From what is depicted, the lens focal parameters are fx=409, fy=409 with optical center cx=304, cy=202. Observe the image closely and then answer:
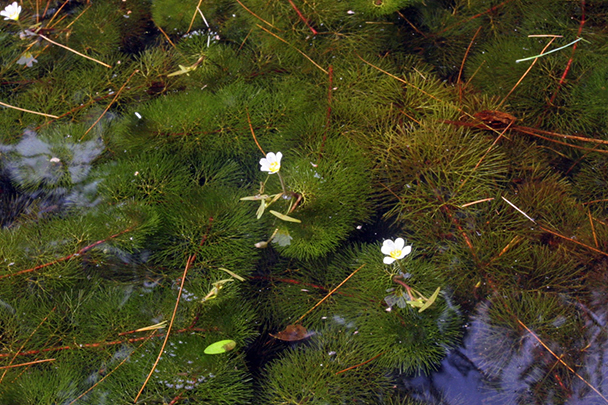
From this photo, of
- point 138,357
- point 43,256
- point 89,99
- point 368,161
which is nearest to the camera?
point 138,357

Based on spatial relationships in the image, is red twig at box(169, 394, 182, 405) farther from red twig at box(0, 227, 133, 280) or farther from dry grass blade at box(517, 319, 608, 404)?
dry grass blade at box(517, 319, 608, 404)

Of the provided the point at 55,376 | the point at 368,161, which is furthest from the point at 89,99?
the point at 368,161

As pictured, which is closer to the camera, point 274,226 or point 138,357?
point 138,357

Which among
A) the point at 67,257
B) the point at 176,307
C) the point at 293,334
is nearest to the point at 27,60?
the point at 67,257

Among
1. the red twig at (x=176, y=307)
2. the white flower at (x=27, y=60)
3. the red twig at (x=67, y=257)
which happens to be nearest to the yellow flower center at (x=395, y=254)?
Answer: the red twig at (x=176, y=307)

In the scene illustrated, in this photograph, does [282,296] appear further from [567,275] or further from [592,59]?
[592,59]

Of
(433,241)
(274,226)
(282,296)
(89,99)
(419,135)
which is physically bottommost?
(282,296)

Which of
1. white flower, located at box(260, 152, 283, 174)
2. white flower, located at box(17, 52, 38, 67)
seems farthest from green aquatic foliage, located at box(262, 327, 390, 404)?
white flower, located at box(17, 52, 38, 67)
